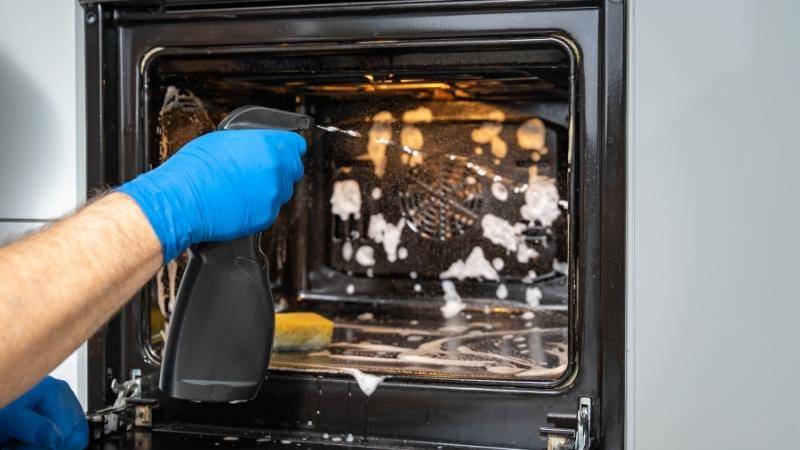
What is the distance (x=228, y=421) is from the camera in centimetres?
125

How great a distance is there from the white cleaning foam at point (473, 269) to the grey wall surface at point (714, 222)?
703 mm

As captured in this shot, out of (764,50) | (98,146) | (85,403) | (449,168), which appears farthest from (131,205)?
(449,168)

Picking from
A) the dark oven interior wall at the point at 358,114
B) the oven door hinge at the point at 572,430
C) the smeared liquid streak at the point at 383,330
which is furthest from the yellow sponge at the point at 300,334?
the oven door hinge at the point at 572,430

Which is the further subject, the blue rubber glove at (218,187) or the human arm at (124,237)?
the blue rubber glove at (218,187)

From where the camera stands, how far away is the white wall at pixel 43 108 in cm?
128

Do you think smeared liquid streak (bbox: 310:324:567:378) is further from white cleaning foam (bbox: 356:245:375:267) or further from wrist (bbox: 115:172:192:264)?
wrist (bbox: 115:172:192:264)

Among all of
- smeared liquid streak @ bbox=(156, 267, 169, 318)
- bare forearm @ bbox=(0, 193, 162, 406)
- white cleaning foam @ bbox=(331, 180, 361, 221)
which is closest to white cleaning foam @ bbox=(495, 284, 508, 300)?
white cleaning foam @ bbox=(331, 180, 361, 221)

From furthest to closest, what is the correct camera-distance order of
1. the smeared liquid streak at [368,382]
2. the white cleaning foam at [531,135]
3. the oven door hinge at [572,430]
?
the white cleaning foam at [531,135]
the smeared liquid streak at [368,382]
the oven door hinge at [572,430]

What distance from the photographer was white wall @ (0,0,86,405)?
4.19 ft

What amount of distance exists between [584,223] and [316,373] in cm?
44

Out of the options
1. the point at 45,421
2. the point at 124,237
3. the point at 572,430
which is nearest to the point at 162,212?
the point at 124,237

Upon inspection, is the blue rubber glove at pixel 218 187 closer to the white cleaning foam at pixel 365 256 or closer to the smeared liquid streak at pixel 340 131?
the smeared liquid streak at pixel 340 131

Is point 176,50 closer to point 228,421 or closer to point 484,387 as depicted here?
point 228,421

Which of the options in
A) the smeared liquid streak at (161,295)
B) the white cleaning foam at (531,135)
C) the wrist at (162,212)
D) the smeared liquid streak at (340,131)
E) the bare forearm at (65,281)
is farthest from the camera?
the white cleaning foam at (531,135)
